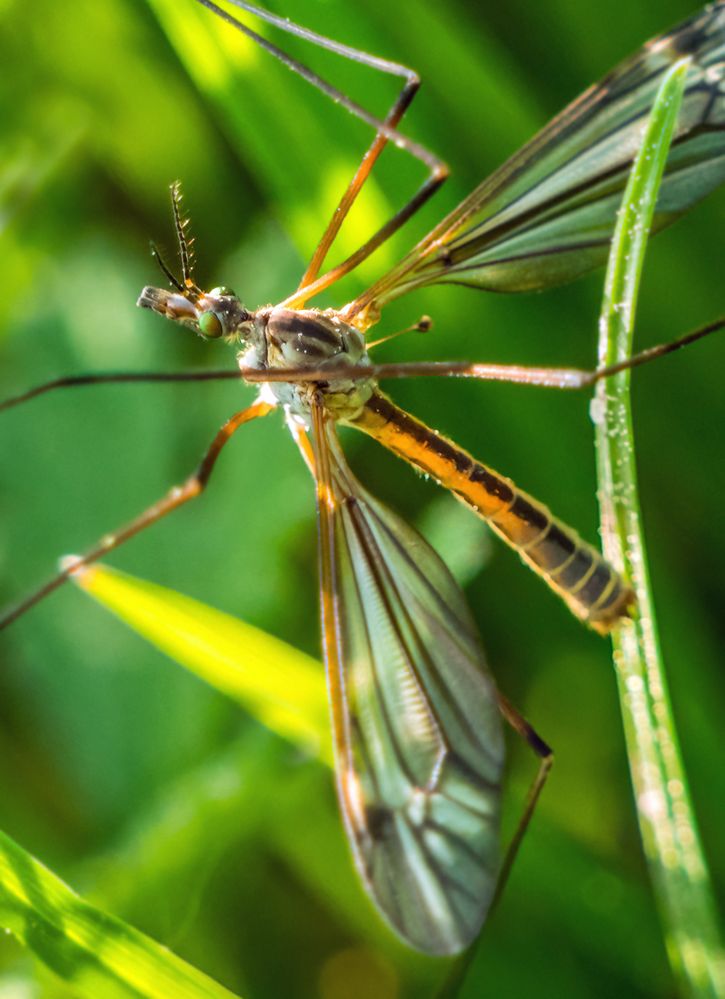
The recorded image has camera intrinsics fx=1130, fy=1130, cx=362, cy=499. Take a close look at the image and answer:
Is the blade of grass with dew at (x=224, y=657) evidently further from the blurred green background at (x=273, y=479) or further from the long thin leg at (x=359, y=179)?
the long thin leg at (x=359, y=179)

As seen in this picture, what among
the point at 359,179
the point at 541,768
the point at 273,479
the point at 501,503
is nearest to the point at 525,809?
the point at 541,768

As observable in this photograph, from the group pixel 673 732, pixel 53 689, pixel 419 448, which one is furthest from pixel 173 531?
pixel 673 732

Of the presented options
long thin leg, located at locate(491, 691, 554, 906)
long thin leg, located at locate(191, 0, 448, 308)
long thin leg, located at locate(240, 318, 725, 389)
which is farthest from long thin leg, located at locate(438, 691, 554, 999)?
long thin leg, located at locate(191, 0, 448, 308)

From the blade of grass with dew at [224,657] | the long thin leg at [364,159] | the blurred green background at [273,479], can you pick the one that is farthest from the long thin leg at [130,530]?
the blurred green background at [273,479]

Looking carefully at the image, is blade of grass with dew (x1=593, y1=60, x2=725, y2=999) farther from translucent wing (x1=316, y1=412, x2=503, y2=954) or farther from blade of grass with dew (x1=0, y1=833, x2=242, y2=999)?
blade of grass with dew (x1=0, y1=833, x2=242, y2=999)

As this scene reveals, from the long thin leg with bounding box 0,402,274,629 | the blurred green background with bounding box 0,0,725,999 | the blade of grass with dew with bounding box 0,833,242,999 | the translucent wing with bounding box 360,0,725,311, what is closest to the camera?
the blade of grass with dew with bounding box 0,833,242,999

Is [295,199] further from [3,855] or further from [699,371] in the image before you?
[3,855]
